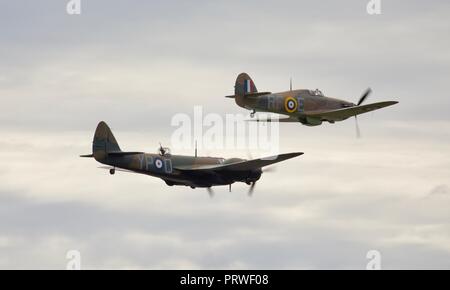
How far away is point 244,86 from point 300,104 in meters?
4.85

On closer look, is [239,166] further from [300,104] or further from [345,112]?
[345,112]

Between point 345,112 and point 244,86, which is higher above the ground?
point 244,86

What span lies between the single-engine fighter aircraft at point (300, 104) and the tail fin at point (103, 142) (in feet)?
28.8

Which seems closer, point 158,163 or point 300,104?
point 158,163

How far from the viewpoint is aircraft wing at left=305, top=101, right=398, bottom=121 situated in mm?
83812

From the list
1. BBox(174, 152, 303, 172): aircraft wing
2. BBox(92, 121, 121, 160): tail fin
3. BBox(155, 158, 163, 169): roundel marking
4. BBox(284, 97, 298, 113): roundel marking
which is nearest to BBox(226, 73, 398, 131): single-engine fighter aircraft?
BBox(284, 97, 298, 113): roundel marking

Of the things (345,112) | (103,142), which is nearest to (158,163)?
(103,142)

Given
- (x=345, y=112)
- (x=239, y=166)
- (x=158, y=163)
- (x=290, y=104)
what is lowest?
(x=239, y=166)

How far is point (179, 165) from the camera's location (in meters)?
81.4
